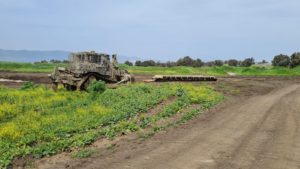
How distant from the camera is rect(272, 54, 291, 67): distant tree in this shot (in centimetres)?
9409

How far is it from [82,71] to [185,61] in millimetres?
76487

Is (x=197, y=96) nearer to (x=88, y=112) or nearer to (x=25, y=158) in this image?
(x=88, y=112)

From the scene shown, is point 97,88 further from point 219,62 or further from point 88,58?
point 219,62

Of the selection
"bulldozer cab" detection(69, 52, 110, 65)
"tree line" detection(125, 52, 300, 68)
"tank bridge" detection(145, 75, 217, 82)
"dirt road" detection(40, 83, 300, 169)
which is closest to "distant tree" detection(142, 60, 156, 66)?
"tree line" detection(125, 52, 300, 68)

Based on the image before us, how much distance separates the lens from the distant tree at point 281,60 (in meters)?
94.1

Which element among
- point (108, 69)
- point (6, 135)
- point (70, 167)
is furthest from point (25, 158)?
point (108, 69)

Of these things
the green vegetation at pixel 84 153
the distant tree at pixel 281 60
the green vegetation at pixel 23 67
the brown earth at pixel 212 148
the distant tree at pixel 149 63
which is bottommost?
the green vegetation at pixel 84 153

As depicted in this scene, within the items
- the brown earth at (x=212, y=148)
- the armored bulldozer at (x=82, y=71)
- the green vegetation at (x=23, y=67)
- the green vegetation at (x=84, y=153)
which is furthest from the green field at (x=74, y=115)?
the green vegetation at (x=23, y=67)

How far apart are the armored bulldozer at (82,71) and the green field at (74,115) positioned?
1667 millimetres

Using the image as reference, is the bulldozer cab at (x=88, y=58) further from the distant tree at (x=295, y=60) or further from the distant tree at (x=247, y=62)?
the distant tree at (x=247, y=62)

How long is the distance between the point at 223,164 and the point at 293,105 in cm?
1320

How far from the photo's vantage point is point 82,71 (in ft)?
101

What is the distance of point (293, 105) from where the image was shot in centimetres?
2353

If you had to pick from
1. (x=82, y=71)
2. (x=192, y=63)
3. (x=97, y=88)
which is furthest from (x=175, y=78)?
(x=192, y=63)
